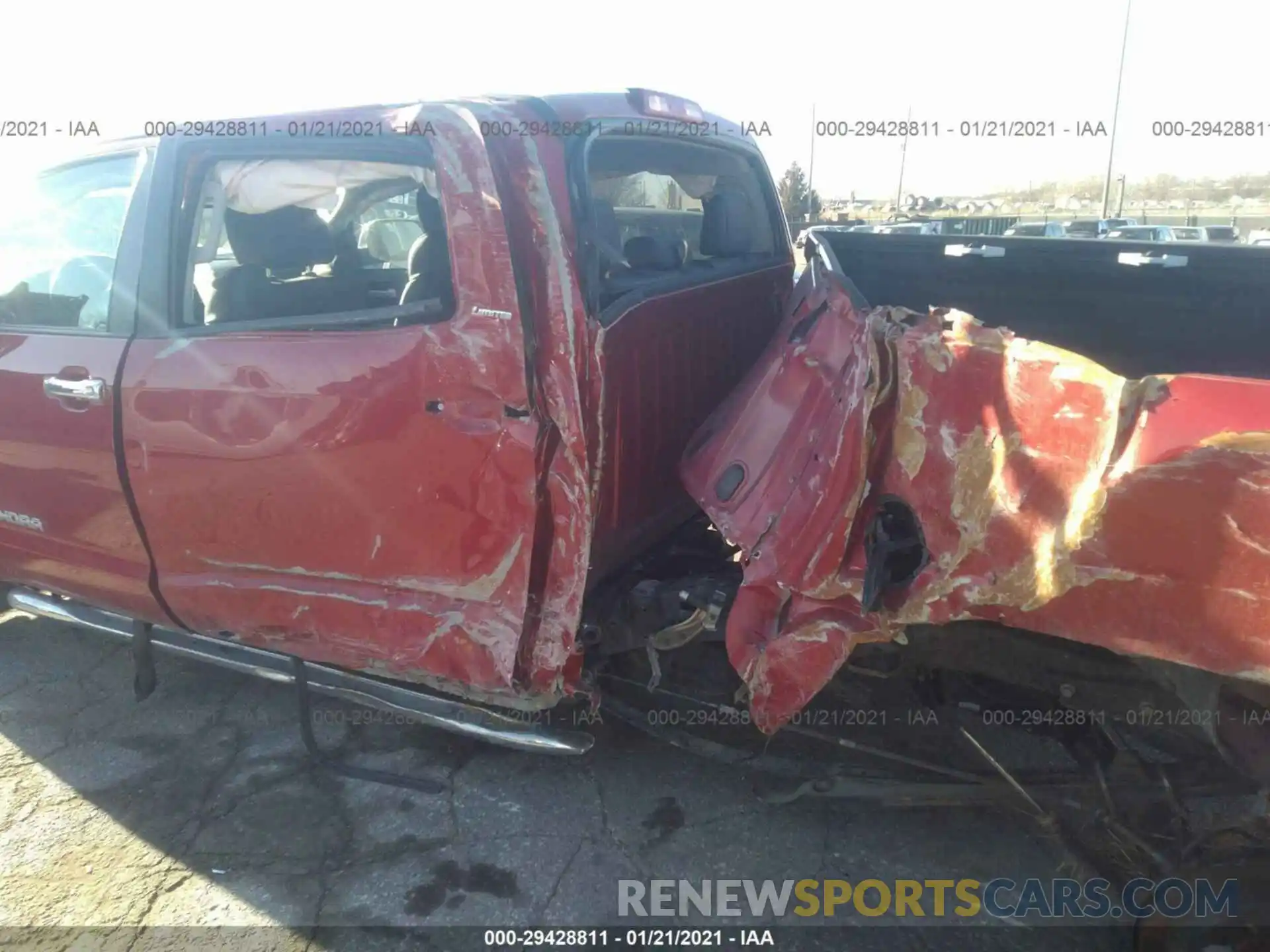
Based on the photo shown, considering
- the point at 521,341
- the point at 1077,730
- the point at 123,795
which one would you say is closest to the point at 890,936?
the point at 1077,730

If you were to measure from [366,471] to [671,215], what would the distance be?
6.86ft

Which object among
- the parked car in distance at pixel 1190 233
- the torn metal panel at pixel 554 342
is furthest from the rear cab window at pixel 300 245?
the parked car in distance at pixel 1190 233

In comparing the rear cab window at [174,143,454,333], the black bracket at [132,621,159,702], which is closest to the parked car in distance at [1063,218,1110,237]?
the rear cab window at [174,143,454,333]

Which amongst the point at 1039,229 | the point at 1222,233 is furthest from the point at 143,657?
the point at 1222,233

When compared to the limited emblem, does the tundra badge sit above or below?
above

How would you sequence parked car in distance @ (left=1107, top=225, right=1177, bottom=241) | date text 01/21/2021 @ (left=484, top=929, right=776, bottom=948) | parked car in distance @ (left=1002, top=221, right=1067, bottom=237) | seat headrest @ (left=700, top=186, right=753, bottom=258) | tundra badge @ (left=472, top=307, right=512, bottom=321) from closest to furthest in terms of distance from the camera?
1. tundra badge @ (left=472, top=307, right=512, bottom=321)
2. date text 01/21/2021 @ (left=484, top=929, right=776, bottom=948)
3. seat headrest @ (left=700, top=186, right=753, bottom=258)
4. parked car in distance @ (left=1107, top=225, right=1177, bottom=241)
5. parked car in distance @ (left=1002, top=221, right=1067, bottom=237)

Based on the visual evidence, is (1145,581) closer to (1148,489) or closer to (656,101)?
(1148,489)

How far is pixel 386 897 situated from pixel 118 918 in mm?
719

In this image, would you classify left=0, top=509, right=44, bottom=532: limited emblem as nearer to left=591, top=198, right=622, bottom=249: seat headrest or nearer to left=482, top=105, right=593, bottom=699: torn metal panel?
left=482, top=105, right=593, bottom=699: torn metal panel

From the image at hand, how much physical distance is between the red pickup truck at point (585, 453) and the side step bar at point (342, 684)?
0.01 m

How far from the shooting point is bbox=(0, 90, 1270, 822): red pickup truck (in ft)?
5.57

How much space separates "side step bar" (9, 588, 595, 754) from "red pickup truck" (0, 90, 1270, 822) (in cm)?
1

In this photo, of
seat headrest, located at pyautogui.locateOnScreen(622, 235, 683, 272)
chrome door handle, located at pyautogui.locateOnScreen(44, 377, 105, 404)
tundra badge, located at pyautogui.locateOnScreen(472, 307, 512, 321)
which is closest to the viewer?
tundra badge, located at pyautogui.locateOnScreen(472, 307, 512, 321)

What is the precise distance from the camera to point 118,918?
7.97ft
